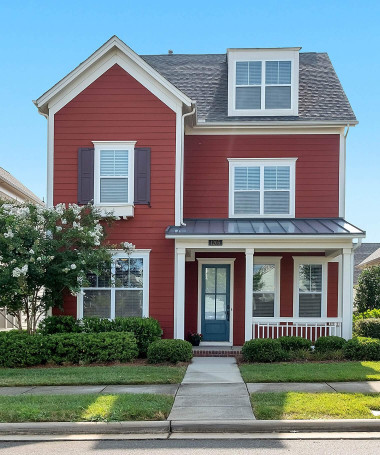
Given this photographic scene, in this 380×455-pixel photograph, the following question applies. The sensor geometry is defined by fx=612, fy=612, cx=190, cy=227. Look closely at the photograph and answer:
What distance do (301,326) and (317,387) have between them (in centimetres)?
607

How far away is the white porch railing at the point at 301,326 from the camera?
1590cm

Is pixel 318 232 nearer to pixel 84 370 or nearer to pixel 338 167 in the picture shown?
pixel 338 167

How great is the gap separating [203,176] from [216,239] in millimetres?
2874

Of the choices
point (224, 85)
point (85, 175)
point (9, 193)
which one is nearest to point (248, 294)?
point (85, 175)

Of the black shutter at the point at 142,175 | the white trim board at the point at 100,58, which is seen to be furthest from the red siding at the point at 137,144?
the white trim board at the point at 100,58

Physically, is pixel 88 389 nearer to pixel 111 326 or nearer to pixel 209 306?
pixel 111 326

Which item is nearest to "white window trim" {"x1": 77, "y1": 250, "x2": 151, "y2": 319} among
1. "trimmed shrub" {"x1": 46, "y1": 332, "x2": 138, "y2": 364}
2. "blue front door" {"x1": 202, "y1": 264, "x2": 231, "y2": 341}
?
"trimmed shrub" {"x1": 46, "y1": 332, "x2": 138, "y2": 364}

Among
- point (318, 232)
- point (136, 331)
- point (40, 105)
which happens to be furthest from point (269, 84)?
point (136, 331)

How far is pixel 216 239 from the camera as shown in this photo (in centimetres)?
1584

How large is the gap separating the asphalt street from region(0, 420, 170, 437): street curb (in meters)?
A: 0.37

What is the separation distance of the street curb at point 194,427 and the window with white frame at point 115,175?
8574 millimetres

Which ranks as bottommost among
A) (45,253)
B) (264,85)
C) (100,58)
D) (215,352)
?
(215,352)

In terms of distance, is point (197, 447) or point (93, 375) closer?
point (197, 447)

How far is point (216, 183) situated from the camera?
59.1 ft
